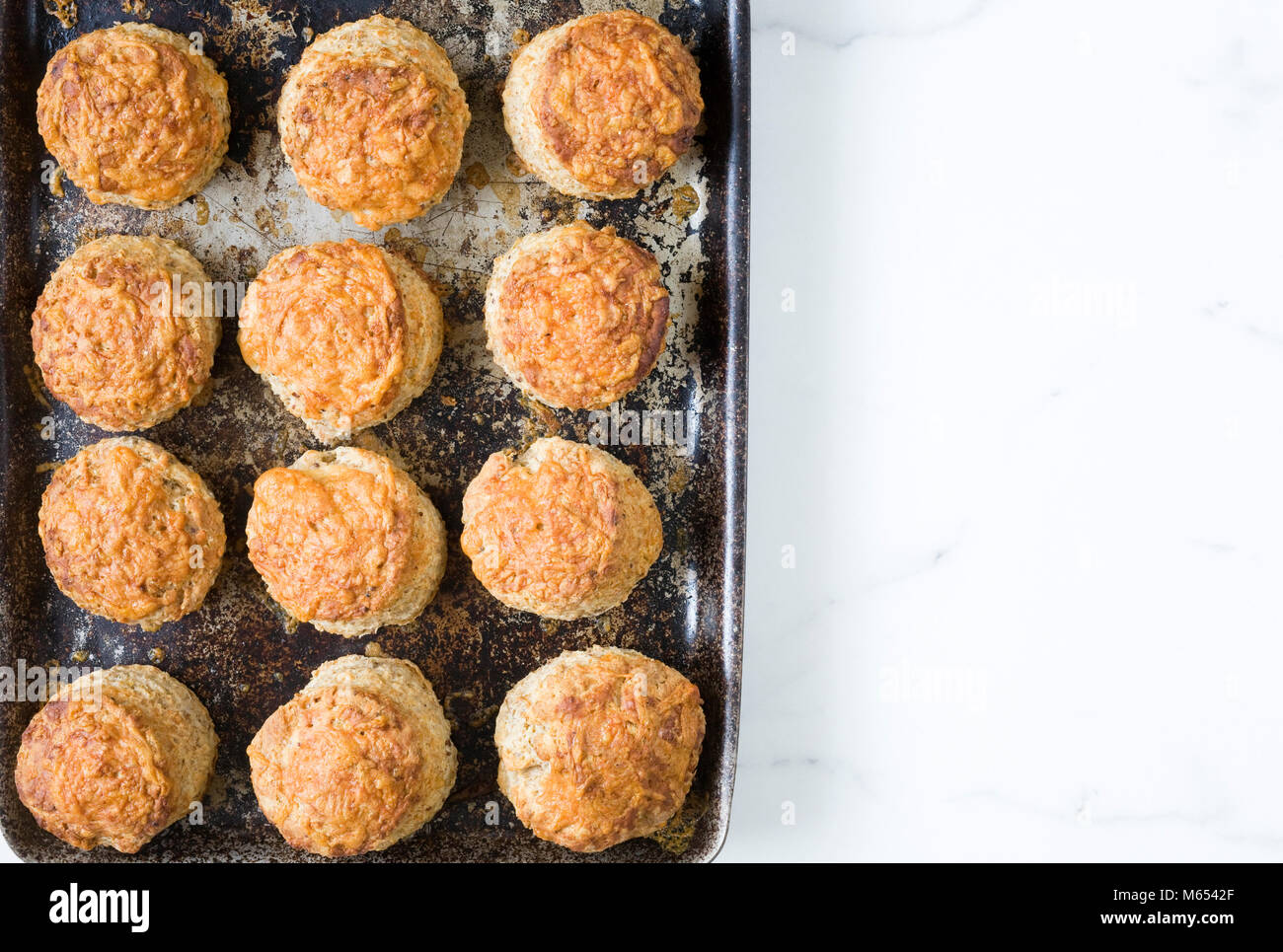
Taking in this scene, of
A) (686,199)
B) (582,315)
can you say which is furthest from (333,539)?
(686,199)

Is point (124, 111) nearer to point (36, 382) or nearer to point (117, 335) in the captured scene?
point (117, 335)

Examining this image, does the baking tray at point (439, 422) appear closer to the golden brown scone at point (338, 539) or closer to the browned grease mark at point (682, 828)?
the browned grease mark at point (682, 828)

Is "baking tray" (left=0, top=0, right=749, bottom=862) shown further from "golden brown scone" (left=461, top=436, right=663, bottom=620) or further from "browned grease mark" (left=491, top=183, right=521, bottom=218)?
"golden brown scone" (left=461, top=436, right=663, bottom=620)

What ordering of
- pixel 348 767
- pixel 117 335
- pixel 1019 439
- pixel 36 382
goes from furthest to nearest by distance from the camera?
pixel 1019 439 < pixel 36 382 < pixel 117 335 < pixel 348 767

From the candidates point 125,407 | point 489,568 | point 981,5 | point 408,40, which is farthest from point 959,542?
point 125,407

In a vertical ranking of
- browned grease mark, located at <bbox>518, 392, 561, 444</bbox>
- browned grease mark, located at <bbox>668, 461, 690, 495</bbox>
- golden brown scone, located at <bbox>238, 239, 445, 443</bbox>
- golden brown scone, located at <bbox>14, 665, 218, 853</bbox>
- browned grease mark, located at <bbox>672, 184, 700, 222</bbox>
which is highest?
browned grease mark, located at <bbox>672, 184, 700, 222</bbox>

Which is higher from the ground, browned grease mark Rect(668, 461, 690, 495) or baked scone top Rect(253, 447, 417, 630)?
browned grease mark Rect(668, 461, 690, 495)

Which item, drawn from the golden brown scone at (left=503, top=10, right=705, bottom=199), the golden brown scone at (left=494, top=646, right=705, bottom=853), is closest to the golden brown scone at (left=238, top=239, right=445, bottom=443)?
the golden brown scone at (left=503, top=10, right=705, bottom=199)

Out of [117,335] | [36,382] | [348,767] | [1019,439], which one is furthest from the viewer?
[1019,439]

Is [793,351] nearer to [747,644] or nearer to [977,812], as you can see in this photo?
[747,644]
